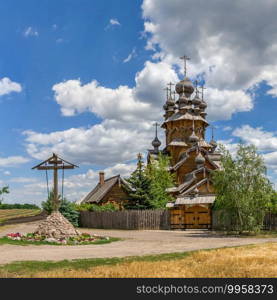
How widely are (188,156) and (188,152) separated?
0.62 metres

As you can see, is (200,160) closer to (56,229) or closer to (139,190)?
(139,190)

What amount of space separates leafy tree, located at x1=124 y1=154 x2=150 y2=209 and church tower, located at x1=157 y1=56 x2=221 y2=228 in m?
3.21

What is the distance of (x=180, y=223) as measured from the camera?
37062mm

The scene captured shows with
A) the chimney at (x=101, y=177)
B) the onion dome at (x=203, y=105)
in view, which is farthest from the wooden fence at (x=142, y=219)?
the onion dome at (x=203, y=105)

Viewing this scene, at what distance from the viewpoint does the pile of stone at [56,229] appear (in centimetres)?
2142

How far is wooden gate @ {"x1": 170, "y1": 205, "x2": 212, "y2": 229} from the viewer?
1455 inches

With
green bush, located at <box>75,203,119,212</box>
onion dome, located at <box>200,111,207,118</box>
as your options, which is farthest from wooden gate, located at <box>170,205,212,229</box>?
onion dome, located at <box>200,111,207,118</box>

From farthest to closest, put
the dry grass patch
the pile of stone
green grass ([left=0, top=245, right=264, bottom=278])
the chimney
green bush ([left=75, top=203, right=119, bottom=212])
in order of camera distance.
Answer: the chimney, green bush ([left=75, top=203, right=119, bottom=212]), the pile of stone, green grass ([left=0, top=245, right=264, bottom=278]), the dry grass patch

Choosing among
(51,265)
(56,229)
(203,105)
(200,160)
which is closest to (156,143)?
(203,105)

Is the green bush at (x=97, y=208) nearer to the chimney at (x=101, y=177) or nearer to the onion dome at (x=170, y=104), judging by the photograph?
the chimney at (x=101, y=177)

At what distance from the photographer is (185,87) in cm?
6762

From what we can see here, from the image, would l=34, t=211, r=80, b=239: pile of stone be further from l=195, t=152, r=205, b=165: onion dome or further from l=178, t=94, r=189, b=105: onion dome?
l=178, t=94, r=189, b=105: onion dome

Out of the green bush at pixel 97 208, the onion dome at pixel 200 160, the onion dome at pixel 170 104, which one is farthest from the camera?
the onion dome at pixel 170 104

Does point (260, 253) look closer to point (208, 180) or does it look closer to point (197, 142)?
point (208, 180)
